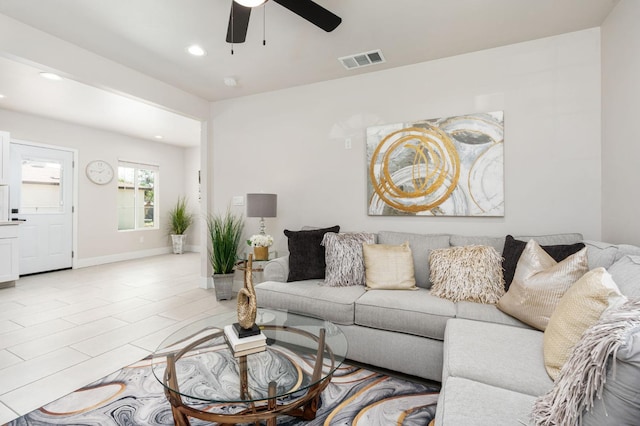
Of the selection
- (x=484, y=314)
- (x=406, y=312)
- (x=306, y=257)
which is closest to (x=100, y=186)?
(x=306, y=257)

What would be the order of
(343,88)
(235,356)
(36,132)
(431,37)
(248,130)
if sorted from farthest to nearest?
(36,132), (248,130), (343,88), (431,37), (235,356)

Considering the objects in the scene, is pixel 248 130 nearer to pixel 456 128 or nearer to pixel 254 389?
pixel 456 128

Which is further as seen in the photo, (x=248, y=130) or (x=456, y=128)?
(x=248, y=130)

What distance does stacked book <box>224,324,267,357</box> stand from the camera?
154 centimetres

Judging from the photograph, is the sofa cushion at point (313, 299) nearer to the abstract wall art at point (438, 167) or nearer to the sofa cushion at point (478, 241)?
the sofa cushion at point (478, 241)

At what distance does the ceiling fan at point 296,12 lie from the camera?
70.4 inches

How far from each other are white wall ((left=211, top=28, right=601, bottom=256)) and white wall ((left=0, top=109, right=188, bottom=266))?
3260 mm

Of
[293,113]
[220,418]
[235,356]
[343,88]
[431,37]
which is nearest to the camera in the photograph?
[220,418]

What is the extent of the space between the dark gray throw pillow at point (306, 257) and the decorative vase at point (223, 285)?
1270 mm

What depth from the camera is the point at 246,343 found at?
155cm

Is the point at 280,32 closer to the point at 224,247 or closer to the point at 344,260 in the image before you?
the point at 344,260

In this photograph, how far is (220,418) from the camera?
1.31m

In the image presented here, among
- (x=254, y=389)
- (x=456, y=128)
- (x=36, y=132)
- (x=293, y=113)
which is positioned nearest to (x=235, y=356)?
(x=254, y=389)

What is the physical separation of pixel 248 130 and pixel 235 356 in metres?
3.08
